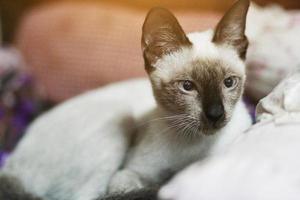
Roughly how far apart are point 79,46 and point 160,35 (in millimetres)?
827

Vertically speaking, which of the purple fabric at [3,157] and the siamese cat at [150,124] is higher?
the siamese cat at [150,124]

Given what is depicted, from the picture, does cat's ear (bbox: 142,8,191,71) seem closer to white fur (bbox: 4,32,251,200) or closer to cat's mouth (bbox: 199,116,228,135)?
white fur (bbox: 4,32,251,200)

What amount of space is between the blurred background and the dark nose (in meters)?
0.36

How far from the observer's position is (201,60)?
2.95 ft

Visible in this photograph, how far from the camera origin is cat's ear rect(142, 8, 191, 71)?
0.86 meters

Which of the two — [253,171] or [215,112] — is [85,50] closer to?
[215,112]

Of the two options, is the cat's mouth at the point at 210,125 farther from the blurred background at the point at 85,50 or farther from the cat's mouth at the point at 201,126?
the blurred background at the point at 85,50

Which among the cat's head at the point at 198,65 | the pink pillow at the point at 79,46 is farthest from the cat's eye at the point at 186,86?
the pink pillow at the point at 79,46

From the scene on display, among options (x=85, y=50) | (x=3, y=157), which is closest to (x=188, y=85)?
(x=3, y=157)

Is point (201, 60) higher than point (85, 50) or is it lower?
higher

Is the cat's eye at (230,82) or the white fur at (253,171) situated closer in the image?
the white fur at (253,171)

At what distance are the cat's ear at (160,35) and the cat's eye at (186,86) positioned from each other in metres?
0.06

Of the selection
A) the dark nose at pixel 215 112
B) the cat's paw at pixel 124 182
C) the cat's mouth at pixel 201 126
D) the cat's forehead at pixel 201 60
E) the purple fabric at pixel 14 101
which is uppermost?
the cat's forehead at pixel 201 60

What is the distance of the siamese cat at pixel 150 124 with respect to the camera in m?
0.87
